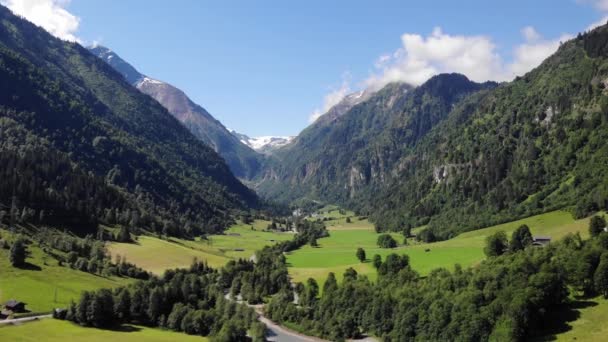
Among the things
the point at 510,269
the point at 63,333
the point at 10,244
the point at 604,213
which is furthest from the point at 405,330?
the point at 10,244

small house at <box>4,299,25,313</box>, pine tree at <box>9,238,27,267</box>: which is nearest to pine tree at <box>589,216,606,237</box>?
small house at <box>4,299,25,313</box>

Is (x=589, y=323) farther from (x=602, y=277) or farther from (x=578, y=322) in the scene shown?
(x=602, y=277)

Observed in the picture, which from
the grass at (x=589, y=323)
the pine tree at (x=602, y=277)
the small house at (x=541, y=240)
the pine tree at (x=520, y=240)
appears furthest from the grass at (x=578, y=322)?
the small house at (x=541, y=240)

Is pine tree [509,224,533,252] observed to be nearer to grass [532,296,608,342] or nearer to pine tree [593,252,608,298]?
grass [532,296,608,342]

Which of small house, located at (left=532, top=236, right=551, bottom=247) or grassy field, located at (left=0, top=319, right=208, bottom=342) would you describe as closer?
grassy field, located at (left=0, top=319, right=208, bottom=342)

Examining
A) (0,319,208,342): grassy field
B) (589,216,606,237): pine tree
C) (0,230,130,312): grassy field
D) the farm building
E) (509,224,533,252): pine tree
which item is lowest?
(0,319,208,342): grassy field

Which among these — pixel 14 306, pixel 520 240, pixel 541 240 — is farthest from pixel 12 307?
pixel 541 240
